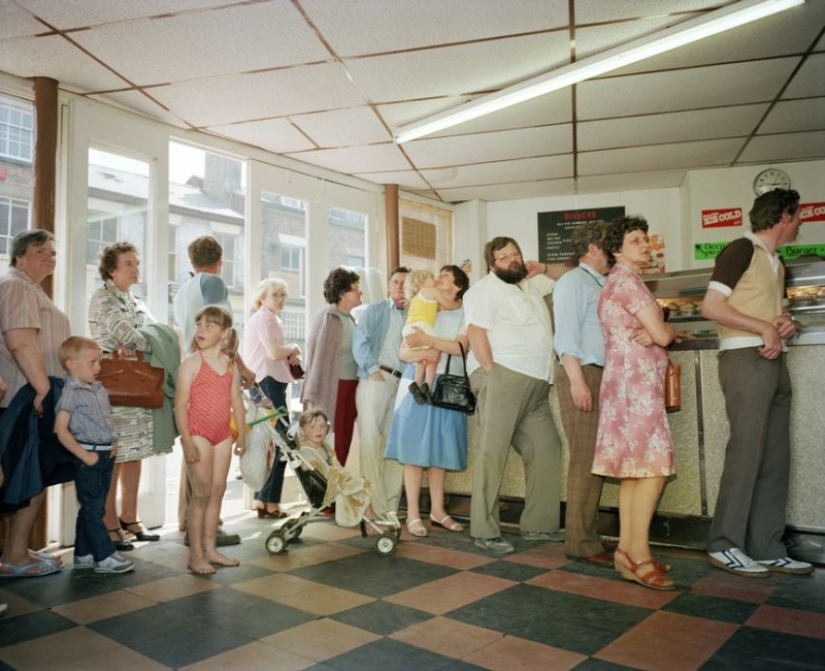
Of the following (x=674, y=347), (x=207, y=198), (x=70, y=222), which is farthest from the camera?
(x=207, y=198)

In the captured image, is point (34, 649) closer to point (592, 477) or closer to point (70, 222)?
point (592, 477)

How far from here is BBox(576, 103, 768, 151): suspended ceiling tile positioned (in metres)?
4.54

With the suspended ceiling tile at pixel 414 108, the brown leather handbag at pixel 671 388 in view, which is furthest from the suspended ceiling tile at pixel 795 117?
the brown leather handbag at pixel 671 388

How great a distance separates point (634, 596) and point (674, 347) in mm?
1335

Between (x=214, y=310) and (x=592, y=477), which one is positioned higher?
(x=214, y=310)

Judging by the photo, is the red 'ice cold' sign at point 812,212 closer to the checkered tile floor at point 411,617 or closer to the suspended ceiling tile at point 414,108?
the suspended ceiling tile at point 414,108

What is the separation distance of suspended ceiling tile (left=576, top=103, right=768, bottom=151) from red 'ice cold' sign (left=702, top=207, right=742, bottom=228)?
932 millimetres

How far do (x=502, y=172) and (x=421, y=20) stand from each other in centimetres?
272

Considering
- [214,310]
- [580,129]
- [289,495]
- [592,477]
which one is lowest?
[289,495]

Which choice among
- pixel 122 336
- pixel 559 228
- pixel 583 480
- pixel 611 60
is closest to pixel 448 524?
pixel 583 480

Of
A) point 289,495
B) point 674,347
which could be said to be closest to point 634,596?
point 674,347

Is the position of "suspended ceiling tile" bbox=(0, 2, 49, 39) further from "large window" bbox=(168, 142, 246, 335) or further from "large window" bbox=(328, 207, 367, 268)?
"large window" bbox=(168, 142, 246, 335)

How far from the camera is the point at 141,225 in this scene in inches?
172

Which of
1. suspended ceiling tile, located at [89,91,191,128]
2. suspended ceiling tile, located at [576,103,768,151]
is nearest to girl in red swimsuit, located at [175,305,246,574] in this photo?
suspended ceiling tile, located at [89,91,191,128]
